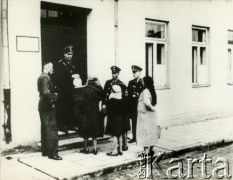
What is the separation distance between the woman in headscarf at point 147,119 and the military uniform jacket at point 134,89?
103 centimetres

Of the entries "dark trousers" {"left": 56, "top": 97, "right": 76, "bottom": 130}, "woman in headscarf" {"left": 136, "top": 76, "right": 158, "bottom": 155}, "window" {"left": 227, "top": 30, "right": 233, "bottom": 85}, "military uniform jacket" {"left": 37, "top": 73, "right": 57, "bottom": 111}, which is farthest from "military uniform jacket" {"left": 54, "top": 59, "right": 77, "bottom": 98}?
"window" {"left": 227, "top": 30, "right": 233, "bottom": 85}

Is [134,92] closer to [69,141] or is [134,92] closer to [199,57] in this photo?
[69,141]

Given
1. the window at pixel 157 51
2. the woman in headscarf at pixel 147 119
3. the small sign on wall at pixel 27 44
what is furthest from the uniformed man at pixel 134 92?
the small sign on wall at pixel 27 44

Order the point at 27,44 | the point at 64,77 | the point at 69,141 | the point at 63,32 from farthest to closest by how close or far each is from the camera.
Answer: the point at 63,32 < the point at 64,77 < the point at 69,141 < the point at 27,44

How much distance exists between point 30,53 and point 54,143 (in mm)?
1607

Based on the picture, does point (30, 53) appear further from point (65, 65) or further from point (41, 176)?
point (41, 176)

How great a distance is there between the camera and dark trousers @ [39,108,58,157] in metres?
5.61

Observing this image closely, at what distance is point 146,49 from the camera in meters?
8.34

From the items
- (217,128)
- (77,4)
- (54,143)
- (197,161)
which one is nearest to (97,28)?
(77,4)

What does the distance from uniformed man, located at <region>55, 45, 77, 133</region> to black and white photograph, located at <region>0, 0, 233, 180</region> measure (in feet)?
0.06

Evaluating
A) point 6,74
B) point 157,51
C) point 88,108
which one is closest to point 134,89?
point 88,108

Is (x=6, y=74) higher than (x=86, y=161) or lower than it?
higher

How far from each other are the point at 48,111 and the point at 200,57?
18.3 ft

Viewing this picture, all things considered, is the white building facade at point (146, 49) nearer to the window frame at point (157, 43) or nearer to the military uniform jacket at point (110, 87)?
the window frame at point (157, 43)
